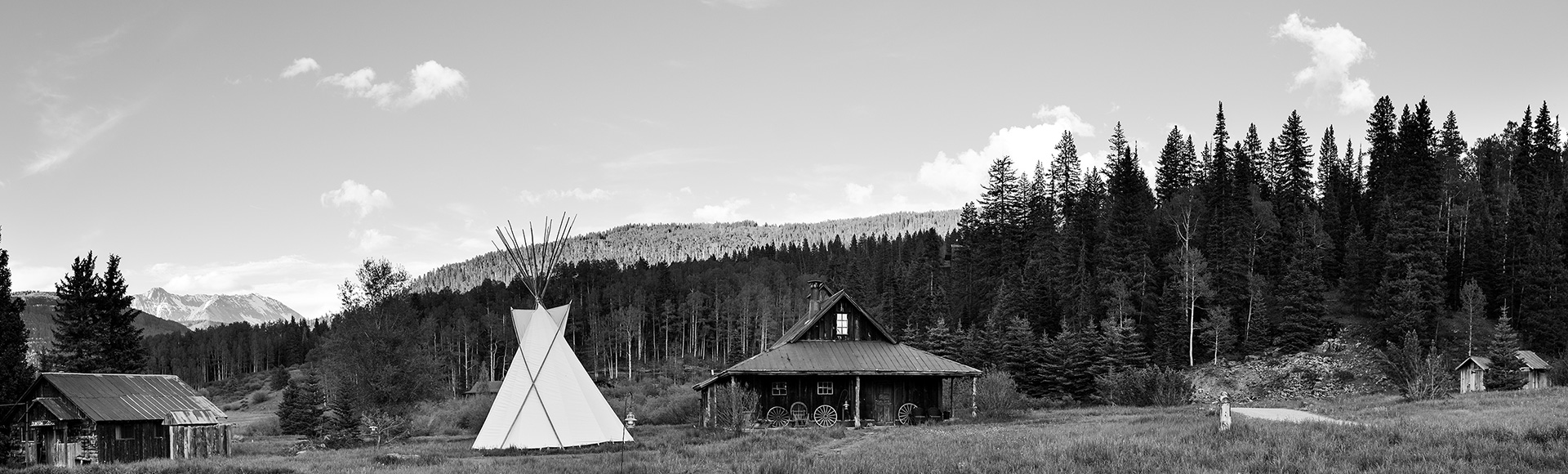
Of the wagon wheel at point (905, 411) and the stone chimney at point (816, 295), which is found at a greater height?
the stone chimney at point (816, 295)

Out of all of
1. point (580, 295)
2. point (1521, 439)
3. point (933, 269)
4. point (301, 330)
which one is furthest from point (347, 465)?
point (301, 330)

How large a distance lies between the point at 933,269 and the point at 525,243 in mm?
66321

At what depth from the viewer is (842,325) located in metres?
41.2

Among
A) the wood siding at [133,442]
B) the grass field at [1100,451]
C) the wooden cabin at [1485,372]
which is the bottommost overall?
the wooden cabin at [1485,372]

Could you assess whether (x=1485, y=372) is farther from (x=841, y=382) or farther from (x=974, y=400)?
(x=841, y=382)

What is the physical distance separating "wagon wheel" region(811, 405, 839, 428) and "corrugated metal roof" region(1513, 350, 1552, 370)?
112 feet

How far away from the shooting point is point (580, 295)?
12512 cm

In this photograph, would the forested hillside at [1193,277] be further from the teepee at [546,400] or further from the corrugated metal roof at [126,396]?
the teepee at [546,400]

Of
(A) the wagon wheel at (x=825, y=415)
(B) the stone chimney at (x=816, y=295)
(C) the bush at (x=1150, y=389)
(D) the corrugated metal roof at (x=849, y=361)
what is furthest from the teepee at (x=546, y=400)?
(C) the bush at (x=1150, y=389)

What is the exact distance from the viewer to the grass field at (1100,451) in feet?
58.4

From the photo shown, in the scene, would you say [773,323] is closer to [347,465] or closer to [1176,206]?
[1176,206]

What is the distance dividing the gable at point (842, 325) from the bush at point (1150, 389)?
11968mm

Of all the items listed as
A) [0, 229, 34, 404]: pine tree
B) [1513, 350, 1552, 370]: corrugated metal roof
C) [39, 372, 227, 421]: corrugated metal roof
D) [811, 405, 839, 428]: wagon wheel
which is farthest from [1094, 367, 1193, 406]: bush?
[0, 229, 34, 404]: pine tree

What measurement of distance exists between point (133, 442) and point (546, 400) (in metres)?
13.8
